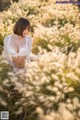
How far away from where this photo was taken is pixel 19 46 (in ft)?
20.7

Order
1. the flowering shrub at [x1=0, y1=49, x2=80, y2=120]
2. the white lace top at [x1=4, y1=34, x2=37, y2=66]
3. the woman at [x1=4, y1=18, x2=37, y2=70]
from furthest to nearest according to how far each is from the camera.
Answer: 1. the white lace top at [x1=4, y1=34, x2=37, y2=66]
2. the woman at [x1=4, y1=18, x2=37, y2=70]
3. the flowering shrub at [x1=0, y1=49, x2=80, y2=120]

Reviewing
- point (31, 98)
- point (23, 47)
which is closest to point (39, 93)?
point (31, 98)

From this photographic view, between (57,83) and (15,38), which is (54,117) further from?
(15,38)

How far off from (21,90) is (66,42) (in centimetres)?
344

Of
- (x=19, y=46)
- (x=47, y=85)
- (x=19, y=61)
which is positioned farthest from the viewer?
(x=19, y=46)

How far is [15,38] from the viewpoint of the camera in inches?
248

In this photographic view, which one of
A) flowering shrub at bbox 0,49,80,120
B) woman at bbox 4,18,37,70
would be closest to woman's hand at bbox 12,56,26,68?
woman at bbox 4,18,37,70

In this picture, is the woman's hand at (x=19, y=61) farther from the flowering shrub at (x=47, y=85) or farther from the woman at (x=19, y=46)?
the flowering shrub at (x=47, y=85)

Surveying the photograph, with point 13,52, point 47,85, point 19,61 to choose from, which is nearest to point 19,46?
point 13,52

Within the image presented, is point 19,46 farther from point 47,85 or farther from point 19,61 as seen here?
point 47,85

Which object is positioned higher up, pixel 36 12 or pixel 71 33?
pixel 36 12

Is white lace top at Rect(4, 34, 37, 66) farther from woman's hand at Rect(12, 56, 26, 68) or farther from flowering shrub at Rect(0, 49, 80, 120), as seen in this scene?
flowering shrub at Rect(0, 49, 80, 120)

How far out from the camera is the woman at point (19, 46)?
20.0ft

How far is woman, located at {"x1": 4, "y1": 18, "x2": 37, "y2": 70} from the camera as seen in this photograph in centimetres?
609
